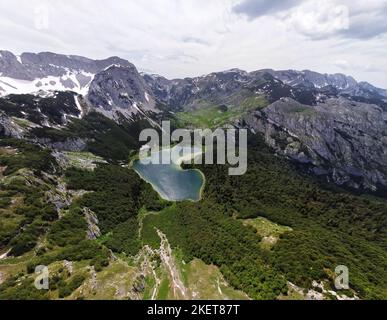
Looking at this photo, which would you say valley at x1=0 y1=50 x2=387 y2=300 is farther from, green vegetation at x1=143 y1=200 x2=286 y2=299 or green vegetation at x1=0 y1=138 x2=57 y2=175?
green vegetation at x1=0 y1=138 x2=57 y2=175

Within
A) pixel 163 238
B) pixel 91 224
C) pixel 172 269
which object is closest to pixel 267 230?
pixel 163 238

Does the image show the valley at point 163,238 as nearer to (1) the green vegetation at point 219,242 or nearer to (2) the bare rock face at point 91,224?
(1) the green vegetation at point 219,242

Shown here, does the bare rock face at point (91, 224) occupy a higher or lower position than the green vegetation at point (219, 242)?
higher

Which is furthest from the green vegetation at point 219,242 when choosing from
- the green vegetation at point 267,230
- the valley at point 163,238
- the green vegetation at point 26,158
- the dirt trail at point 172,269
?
the green vegetation at point 26,158

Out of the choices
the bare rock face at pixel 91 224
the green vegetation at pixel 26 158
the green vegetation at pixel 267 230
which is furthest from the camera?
the green vegetation at pixel 26 158

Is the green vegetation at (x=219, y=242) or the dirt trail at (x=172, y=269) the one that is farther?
the green vegetation at (x=219, y=242)

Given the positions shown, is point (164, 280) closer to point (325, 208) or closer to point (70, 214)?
point (70, 214)

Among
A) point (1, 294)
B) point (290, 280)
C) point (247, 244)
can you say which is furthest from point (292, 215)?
point (1, 294)

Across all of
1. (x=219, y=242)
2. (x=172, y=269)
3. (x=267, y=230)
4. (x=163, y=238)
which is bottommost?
(x=172, y=269)

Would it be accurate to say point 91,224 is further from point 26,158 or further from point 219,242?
point 26,158
